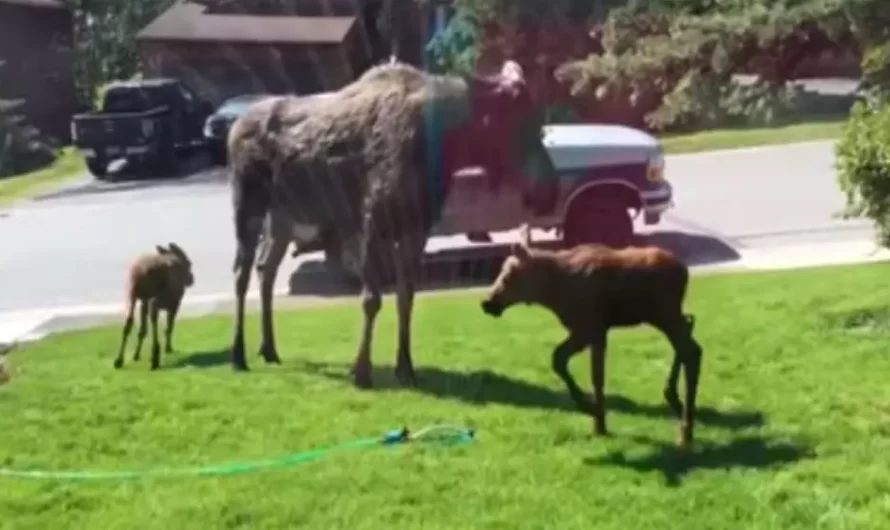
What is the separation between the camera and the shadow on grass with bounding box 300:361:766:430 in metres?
7.66

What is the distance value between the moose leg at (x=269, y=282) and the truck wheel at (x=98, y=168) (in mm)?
3488

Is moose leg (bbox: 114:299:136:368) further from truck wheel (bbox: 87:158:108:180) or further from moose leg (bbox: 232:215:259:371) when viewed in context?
truck wheel (bbox: 87:158:108:180)

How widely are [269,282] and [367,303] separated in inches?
56.4

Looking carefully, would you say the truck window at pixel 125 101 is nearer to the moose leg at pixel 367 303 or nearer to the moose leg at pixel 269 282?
the moose leg at pixel 269 282

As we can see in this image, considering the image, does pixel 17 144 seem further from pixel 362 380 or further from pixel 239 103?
pixel 362 380

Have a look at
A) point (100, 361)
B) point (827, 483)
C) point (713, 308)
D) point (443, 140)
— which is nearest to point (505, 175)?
point (443, 140)

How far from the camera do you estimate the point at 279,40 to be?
10.9m

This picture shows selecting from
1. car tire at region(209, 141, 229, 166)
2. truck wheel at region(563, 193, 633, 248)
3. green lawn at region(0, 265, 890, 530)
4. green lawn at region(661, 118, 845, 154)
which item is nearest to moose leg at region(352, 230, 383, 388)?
green lawn at region(0, 265, 890, 530)

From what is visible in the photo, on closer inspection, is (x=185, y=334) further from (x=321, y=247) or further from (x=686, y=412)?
(x=686, y=412)

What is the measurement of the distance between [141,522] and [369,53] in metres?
5.29

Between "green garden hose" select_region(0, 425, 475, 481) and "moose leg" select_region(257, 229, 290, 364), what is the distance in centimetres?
267

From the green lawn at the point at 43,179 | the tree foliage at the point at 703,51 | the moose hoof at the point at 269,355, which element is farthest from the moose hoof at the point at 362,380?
the green lawn at the point at 43,179

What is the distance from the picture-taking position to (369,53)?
11.1 metres

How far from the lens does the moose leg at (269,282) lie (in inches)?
393
